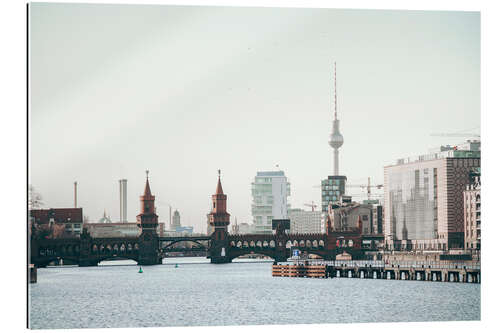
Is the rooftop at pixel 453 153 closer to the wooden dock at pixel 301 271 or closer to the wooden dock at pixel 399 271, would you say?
the wooden dock at pixel 301 271

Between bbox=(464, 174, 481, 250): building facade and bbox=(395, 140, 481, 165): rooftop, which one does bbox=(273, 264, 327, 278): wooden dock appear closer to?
bbox=(464, 174, 481, 250): building facade

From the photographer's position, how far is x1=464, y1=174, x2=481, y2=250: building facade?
383 ft

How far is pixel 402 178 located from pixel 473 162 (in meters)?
10.6

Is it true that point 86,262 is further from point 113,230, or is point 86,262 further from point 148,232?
point 113,230

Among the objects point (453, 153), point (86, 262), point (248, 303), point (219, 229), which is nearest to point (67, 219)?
point (86, 262)

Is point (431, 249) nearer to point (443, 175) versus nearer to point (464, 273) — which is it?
point (443, 175)

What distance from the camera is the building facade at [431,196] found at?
127 m

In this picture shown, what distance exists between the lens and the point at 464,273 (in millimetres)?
68250

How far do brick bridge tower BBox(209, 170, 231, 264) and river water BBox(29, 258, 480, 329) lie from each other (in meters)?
63.2

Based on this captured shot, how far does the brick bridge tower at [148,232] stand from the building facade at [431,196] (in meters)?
32.7

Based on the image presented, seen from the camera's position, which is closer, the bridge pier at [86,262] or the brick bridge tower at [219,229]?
the bridge pier at [86,262]

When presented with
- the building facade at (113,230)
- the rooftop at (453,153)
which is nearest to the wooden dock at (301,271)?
the rooftop at (453,153)

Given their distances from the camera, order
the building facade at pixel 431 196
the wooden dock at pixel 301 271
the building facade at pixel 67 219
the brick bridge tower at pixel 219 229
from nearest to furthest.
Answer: the wooden dock at pixel 301 271
the building facade at pixel 431 196
the building facade at pixel 67 219
the brick bridge tower at pixel 219 229
